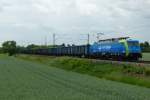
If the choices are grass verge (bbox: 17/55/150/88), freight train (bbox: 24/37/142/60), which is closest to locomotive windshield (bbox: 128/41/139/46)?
freight train (bbox: 24/37/142/60)

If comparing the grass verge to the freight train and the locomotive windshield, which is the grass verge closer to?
the freight train

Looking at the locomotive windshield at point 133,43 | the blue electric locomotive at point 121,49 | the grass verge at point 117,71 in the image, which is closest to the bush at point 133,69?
the grass verge at point 117,71

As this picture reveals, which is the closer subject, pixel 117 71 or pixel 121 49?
pixel 117 71

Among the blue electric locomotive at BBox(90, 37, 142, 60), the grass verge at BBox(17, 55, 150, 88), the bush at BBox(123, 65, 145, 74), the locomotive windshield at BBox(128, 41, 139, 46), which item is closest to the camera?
the grass verge at BBox(17, 55, 150, 88)

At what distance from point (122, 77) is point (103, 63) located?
1208 cm

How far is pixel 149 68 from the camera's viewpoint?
33844 millimetres

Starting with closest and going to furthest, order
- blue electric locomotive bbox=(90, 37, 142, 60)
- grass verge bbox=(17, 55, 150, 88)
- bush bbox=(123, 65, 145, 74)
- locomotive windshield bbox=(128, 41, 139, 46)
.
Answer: grass verge bbox=(17, 55, 150, 88) < bush bbox=(123, 65, 145, 74) < blue electric locomotive bbox=(90, 37, 142, 60) < locomotive windshield bbox=(128, 41, 139, 46)

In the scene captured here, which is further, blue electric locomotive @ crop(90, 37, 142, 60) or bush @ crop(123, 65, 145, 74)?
blue electric locomotive @ crop(90, 37, 142, 60)

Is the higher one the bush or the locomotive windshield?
the locomotive windshield

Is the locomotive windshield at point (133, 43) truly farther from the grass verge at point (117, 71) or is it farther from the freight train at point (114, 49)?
the grass verge at point (117, 71)

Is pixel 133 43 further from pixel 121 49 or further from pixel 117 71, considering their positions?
pixel 117 71

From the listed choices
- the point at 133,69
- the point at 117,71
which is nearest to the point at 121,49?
the point at 117,71

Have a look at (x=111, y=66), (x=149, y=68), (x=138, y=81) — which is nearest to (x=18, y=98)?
(x=138, y=81)

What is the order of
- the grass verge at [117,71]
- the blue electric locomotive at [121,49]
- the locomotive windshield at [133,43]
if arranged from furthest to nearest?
the locomotive windshield at [133,43]
the blue electric locomotive at [121,49]
the grass verge at [117,71]
